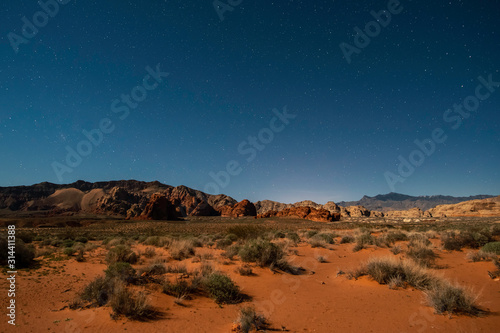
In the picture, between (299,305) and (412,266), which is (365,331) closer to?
(299,305)

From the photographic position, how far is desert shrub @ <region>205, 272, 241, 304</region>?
731 cm

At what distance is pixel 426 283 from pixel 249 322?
6392 millimetres

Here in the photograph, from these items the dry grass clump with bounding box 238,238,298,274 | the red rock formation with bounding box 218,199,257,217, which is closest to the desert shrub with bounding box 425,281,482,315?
the dry grass clump with bounding box 238,238,298,274

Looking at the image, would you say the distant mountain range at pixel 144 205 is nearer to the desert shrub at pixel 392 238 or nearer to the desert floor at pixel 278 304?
the desert shrub at pixel 392 238

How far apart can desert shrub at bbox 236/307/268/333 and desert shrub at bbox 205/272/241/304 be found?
1.71m

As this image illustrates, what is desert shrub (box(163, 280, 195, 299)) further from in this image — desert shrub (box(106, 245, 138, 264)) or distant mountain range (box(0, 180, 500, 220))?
distant mountain range (box(0, 180, 500, 220))

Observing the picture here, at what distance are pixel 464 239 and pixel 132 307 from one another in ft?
59.5

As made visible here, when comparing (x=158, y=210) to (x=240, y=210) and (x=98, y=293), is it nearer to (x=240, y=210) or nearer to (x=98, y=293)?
(x=240, y=210)

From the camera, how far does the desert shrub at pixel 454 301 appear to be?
5949 millimetres

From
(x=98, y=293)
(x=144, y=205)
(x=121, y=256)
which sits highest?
(x=98, y=293)

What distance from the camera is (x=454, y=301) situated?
5969 millimetres

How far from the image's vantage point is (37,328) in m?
5.51

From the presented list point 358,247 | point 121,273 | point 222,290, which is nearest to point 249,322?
point 222,290

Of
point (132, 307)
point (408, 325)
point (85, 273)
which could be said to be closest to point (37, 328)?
point (132, 307)
